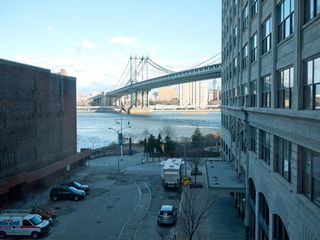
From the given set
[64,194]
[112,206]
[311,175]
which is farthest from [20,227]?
[311,175]

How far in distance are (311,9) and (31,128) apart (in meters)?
21.6

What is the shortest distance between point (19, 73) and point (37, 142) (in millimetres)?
5430

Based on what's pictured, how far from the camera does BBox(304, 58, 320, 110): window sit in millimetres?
8188

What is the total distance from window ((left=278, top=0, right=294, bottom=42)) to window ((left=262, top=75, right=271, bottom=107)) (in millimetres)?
2451

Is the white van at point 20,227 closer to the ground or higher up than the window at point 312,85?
closer to the ground

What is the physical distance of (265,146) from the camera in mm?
14539

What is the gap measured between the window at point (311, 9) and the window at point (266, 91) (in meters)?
5.01

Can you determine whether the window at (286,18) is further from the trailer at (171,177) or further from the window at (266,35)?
the trailer at (171,177)

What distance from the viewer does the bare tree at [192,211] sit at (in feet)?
54.3

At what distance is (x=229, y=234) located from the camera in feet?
59.9

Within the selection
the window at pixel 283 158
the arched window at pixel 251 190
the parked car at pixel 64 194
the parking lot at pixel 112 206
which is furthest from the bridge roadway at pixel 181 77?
the window at pixel 283 158

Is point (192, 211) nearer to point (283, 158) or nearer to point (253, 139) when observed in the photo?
point (253, 139)

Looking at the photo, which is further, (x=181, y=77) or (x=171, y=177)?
(x=181, y=77)

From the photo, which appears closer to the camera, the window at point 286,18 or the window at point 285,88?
the window at point 286,18
